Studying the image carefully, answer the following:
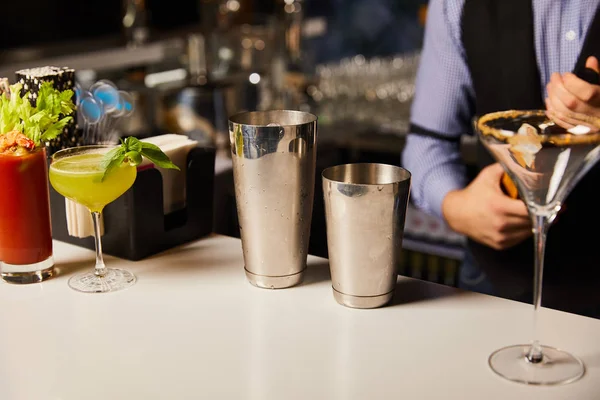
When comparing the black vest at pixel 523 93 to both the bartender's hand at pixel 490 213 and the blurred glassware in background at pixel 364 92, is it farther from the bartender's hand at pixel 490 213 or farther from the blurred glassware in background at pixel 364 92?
the blurred glassware in background at pixel 364 92

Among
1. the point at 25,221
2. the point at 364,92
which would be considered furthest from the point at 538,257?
the point at 364,92

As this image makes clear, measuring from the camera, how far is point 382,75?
396cm

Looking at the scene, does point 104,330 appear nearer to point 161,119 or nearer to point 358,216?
point 358,216

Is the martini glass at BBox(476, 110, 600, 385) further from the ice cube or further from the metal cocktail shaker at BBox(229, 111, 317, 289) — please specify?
the metal cocktail shaker at BBox(229, 111, 317, 289)

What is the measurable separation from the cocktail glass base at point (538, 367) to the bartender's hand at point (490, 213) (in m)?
0.65

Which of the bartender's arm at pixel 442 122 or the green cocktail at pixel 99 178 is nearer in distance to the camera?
the green cocktail at pixel 99 178

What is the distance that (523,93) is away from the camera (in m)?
2.07

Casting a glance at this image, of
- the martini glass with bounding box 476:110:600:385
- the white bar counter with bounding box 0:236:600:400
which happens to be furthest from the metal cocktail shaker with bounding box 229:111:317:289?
the martini glass with bounding box 476:110:600:385

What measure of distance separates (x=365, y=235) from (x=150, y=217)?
48 cm

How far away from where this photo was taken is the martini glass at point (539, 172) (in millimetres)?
1015

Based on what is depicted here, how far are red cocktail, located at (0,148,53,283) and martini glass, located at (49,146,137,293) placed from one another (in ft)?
0.16

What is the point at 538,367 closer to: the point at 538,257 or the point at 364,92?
the point at 538,257

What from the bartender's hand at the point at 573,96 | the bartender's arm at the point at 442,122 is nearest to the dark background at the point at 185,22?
the bartender's arm at the point at 442,122

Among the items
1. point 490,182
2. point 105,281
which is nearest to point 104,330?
point 105,281
